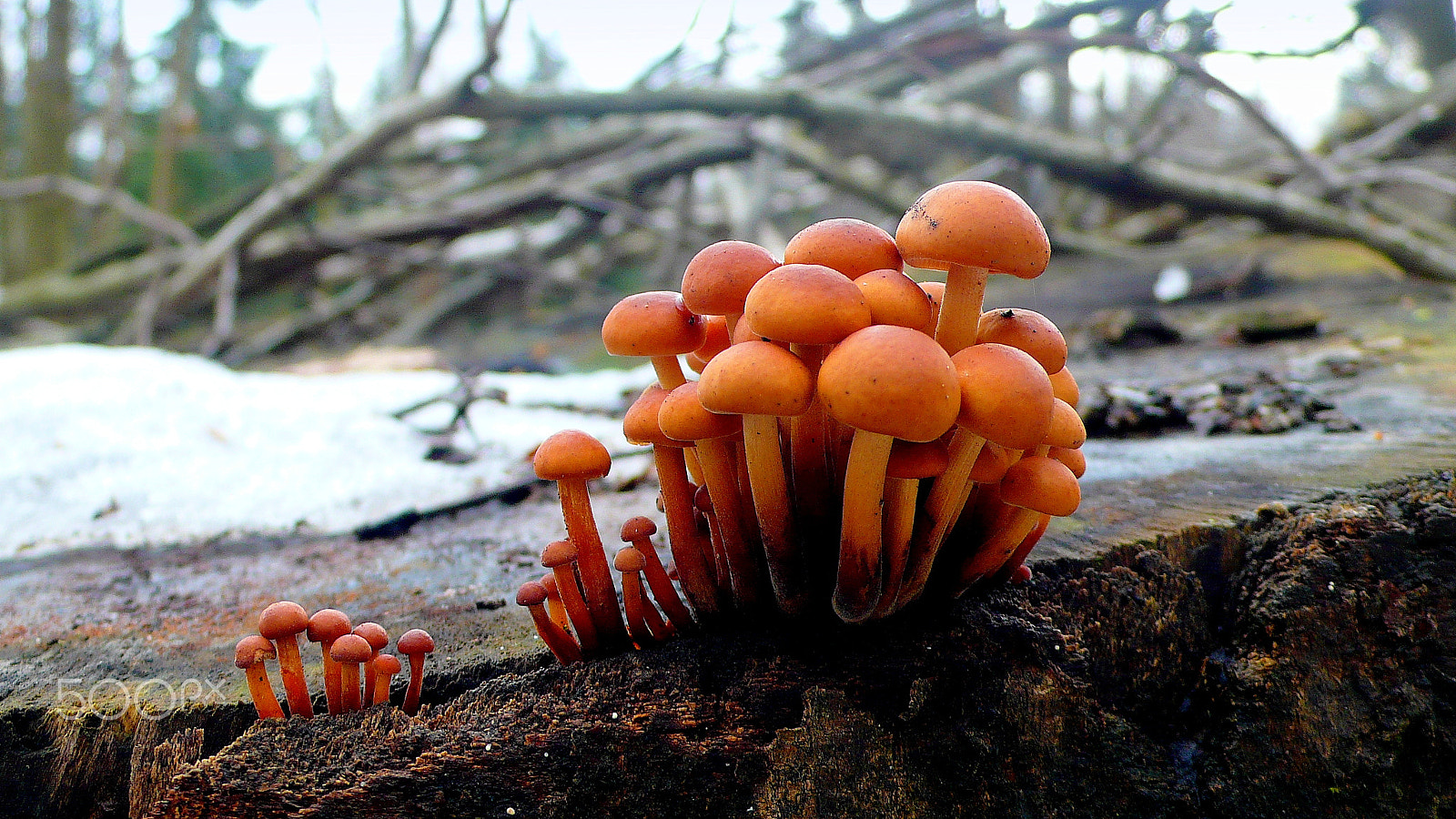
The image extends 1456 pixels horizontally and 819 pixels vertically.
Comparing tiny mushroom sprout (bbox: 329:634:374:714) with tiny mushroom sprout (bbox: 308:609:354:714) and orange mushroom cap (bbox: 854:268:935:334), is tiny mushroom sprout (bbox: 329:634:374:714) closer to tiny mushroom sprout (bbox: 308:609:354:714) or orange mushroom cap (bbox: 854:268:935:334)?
tiny mushroom sprout (bbox: 308:609:354:714)

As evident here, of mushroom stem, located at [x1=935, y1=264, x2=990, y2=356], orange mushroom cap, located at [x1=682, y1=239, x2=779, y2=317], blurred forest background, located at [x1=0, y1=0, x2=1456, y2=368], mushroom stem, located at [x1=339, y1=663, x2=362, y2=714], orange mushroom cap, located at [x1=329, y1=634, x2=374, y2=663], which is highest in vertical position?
blurred forest background, located at [x1=0, y1=0, x2=1456, y2=368]

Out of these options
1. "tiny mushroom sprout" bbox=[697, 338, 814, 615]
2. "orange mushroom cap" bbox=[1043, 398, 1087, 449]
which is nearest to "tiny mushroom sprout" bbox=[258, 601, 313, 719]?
"tiny mushroom sprout" bbox=[697, 338, 814, 615]

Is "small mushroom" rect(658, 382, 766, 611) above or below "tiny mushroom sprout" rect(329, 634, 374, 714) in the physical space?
above

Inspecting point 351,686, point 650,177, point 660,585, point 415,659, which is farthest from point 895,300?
point 650,177

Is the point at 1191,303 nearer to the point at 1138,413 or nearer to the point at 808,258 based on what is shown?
the point at 1138,413

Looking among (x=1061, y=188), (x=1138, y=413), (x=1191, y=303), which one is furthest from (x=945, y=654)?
(x=1061, y=188)

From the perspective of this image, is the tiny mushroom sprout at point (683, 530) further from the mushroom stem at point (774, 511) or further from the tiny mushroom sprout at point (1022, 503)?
the tiny mushroom sprout at point (1022, 503)

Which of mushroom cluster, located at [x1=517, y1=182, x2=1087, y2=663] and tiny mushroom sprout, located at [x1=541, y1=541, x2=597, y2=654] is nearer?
mushroom cluster, located at [x1=517, y1=182, x2=1087, y2=663]
